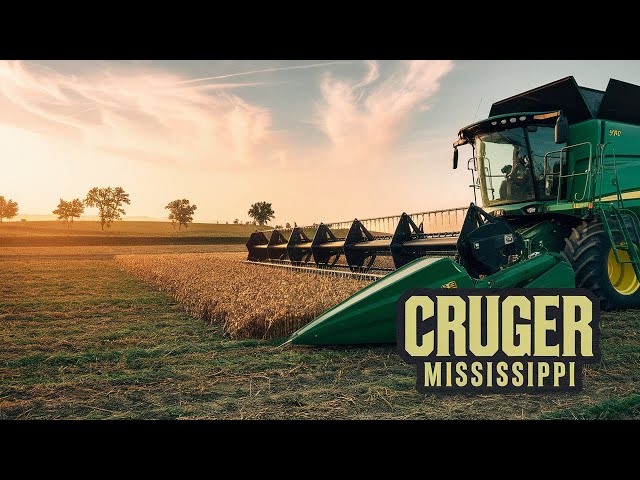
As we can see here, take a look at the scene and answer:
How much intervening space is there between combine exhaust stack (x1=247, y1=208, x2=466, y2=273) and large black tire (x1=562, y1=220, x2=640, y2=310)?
1.57 m

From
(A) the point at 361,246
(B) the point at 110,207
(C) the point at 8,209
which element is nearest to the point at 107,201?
(B) the point at 110,207

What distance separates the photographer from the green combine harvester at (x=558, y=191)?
20.7 feet

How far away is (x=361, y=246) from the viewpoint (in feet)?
31.9

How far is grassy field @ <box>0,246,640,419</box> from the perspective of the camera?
346 centimetres

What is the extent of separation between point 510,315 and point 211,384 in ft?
7.45

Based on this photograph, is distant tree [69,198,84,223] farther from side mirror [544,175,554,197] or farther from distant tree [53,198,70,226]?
side mirror [544,175,554,197]

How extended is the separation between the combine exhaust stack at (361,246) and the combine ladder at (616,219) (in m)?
1.96

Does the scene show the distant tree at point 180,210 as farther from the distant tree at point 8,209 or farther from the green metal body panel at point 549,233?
the green metal body panel at point 549,233

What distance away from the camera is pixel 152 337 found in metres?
6.01

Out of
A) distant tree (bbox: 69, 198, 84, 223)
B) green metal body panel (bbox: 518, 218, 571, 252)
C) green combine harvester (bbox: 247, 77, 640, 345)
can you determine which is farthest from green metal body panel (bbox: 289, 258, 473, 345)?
distant tree (bbox: 69, 198, 84, 223)

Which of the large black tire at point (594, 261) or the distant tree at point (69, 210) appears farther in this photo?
the distant tree at point (69, 210)

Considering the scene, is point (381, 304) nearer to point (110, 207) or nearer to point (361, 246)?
point (361, 246)

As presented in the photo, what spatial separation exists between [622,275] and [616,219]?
0.83 metres

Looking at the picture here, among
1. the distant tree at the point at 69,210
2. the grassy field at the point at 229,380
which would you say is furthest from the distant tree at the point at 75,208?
the grassy field at the point at 229,380
